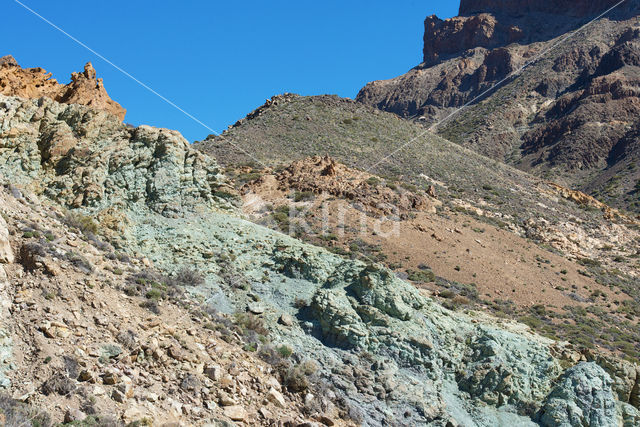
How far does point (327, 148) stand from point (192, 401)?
33855 mm

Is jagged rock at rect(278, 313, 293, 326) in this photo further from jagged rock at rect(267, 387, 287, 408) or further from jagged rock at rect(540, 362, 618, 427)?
jagged rock at rect(540, 362, 618, 427)

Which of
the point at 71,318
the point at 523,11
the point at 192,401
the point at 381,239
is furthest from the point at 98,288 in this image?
the point at 523,11

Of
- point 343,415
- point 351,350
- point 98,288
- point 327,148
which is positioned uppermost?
point 327,148

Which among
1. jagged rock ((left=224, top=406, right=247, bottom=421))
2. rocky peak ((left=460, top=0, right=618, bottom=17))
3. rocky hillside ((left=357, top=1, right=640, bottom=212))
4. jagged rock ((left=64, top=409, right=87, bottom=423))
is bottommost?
jagged rock ((left=224, top=406, right=247, bottom=421))

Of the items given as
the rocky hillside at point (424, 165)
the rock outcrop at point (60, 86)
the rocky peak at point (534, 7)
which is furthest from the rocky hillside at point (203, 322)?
the rocky peak at point (534, 7)

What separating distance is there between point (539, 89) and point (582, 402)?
3574 inches

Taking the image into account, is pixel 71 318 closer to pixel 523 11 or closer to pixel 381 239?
pixel 381 239

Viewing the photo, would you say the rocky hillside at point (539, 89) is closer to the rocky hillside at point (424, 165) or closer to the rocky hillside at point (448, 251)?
the rocky hillside at point (424, 165)

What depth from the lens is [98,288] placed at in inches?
470

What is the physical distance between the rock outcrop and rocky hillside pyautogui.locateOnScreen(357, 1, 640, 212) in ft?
172

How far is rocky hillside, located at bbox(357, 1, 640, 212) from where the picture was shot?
74.1 meters

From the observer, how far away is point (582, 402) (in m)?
13.6

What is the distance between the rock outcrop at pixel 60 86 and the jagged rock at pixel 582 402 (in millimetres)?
16717

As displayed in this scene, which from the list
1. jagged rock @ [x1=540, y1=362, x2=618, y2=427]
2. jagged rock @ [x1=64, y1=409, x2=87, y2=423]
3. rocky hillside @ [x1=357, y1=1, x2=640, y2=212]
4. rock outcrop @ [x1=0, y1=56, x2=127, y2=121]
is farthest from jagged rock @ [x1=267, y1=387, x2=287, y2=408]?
rocky hillside @ [x1=357, y1=1, x2=640, y2=212]
